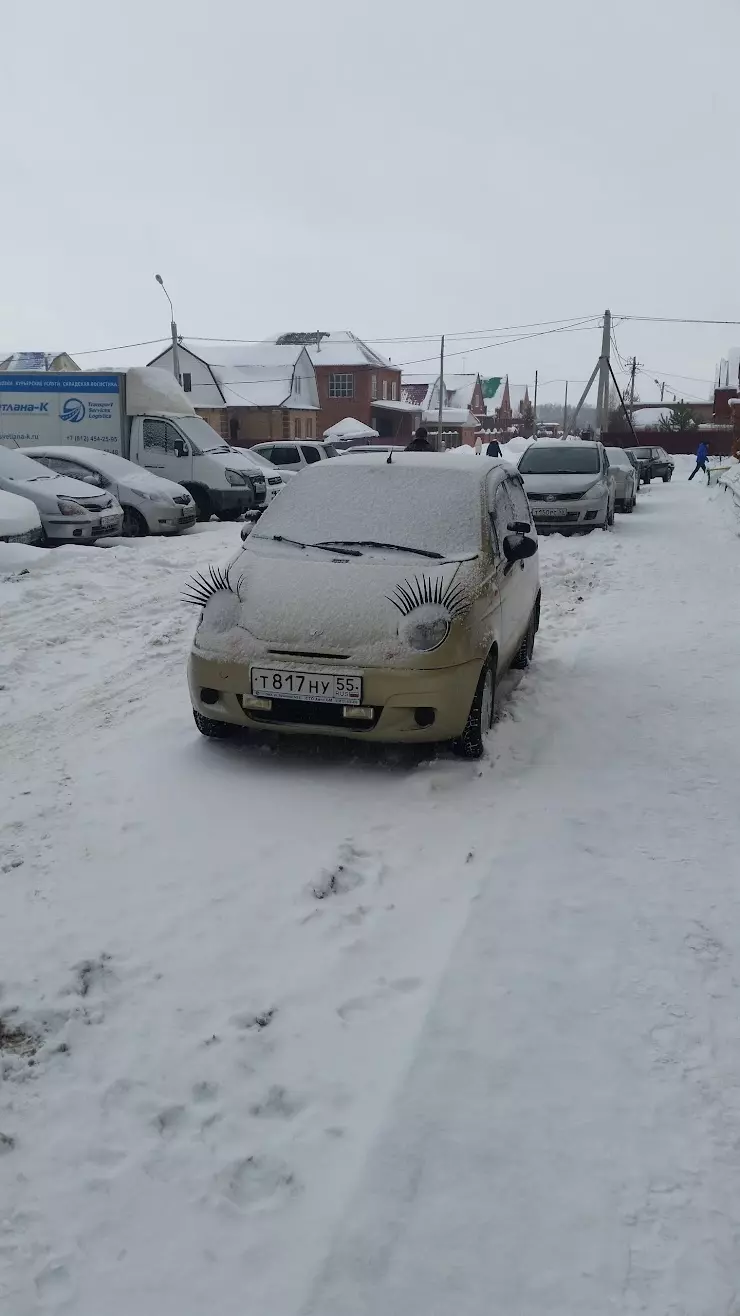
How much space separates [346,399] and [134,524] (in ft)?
149

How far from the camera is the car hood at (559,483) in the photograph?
52.1 feet

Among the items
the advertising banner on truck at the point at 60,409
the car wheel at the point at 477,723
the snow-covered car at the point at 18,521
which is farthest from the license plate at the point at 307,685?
the advertising banner on truck at the point at 60,409

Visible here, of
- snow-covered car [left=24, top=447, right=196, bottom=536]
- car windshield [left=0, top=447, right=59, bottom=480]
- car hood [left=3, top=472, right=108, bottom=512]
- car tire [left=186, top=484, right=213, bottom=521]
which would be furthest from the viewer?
car tire [left=186, top=484, right=213, bottom=521]

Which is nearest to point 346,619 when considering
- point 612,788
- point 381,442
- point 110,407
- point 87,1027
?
point 612,788

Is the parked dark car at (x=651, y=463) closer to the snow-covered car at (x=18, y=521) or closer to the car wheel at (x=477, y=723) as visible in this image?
the snow-covered car at (x=18, y=521)

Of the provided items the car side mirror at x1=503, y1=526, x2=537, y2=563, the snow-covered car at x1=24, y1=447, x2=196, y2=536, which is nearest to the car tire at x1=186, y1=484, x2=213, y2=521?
the snow-covered car at x1=24, y1=447, x2=196, y2=536

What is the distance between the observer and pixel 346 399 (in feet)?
192

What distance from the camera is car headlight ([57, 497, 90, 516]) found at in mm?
13117

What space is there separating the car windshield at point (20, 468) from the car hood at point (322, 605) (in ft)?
31.1

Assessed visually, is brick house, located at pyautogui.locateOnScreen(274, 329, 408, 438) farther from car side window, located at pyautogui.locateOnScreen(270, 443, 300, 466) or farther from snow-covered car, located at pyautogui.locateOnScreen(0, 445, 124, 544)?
snow-covered car, located at pyautogui.locateOnScreen(0, 445, 124, 544)

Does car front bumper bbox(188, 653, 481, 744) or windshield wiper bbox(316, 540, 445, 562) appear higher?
windshield wiper bbox(316, 540, 445, 562)

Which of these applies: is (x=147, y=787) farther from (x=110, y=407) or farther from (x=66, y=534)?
(x=110, y=407)

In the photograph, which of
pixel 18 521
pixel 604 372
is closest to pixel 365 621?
pixel 18 521

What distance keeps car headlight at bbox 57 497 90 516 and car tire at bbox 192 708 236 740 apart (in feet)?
28.7
